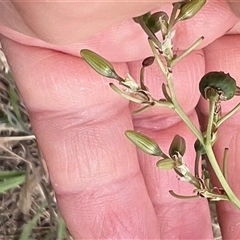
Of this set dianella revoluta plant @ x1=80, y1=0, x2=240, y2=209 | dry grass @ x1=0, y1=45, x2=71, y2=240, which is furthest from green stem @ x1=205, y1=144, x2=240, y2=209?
dry grass @ x1=0, y1=45, x2=71, y2=240

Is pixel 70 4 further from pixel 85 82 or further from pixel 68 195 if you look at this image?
pixel 68 195

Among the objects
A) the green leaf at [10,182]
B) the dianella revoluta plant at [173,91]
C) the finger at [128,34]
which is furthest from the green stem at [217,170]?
the green leaf at [10,182]

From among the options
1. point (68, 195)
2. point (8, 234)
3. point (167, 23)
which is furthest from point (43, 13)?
point (8, 234)

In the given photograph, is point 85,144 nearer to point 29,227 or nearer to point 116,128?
point 116,128

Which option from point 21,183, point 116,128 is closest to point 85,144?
point 116,128

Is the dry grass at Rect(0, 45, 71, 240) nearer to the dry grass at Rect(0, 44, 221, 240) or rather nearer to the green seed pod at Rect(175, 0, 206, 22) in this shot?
the dry grass at Rect(0, 44, 221, 240)

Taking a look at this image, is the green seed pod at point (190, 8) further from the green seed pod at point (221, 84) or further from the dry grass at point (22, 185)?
the dry grass at point (22, 185)
